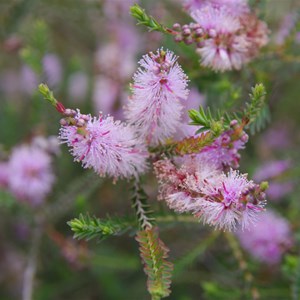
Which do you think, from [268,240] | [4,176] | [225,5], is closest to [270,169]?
[268,240]

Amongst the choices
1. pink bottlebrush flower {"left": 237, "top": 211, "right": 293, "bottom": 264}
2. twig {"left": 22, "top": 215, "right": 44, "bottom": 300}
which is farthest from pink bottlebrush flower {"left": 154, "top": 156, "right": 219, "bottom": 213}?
twig {"left": 22, "top": 215, "right": 44, "bottom": 300}

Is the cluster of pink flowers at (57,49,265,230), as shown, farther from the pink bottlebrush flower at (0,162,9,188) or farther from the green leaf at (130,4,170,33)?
the pink bottlebrush flower at (0,162,9,188)

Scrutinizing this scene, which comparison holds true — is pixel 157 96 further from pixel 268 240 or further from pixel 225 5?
pixel 268 240

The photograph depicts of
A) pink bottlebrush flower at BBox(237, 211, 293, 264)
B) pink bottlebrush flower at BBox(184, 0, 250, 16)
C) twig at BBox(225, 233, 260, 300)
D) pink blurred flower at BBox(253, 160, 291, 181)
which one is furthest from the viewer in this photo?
pink blurred flower at BBox(253, 160, 291, 181)

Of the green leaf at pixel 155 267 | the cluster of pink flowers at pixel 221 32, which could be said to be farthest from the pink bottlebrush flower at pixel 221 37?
the green leaf at pixel 155 267

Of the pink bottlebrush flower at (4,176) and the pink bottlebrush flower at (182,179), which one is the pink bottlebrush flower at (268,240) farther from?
the pink bottlebrush flower at (4,176)

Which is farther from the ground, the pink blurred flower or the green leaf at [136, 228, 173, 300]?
the pink blurred flower

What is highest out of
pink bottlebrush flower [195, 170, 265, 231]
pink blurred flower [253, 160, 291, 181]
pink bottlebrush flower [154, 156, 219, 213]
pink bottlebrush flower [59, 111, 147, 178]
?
pink blurred flower [253, 160, 291, 181]
